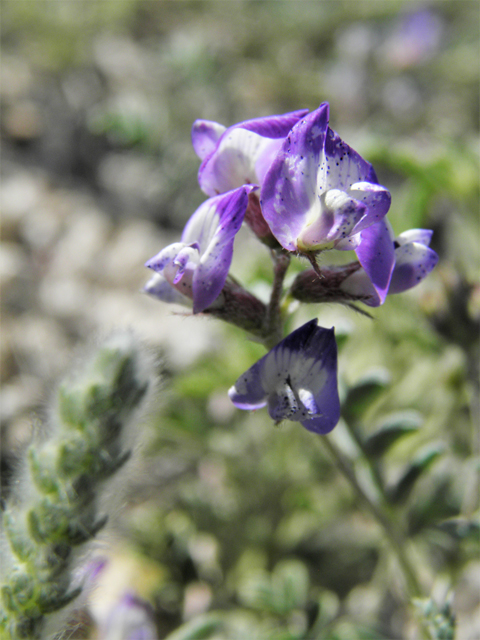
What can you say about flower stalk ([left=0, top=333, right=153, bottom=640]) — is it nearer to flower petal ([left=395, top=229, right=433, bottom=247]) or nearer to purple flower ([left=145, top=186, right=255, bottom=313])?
purple flower ([left=145, top=186, right=255, bottom=313])

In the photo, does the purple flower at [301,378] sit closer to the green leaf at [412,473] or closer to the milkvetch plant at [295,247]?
the milkvetch plant at [295,247]

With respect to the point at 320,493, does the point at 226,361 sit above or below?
above

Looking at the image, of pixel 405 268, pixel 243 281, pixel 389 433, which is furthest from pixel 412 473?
pixel 243 281

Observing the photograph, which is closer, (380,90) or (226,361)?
(226,361)

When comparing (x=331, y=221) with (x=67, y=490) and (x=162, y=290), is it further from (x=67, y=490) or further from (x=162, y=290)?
(x=67, y=490)

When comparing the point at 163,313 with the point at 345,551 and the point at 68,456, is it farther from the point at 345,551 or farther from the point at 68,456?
the point at 68,456

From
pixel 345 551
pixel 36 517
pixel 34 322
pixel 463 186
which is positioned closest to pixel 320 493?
pixel 345 551

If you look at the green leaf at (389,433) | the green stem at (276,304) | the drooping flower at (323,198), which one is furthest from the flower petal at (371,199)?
the green leaf at (389,433)
